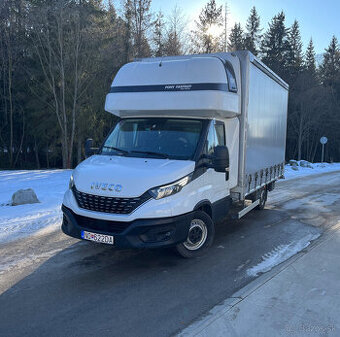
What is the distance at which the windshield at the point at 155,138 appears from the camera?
18.4 ft

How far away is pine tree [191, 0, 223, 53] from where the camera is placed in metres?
27.3

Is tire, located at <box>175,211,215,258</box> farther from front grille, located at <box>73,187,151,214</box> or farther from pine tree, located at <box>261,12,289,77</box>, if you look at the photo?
pine tree, located at <box>261,12,289,77</box>

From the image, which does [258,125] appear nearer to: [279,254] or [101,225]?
[279,254]

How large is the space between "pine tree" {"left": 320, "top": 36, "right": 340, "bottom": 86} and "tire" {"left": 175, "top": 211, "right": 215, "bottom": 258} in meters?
53.2

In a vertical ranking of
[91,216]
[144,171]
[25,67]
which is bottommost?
[91,216]

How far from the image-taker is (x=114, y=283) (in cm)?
470

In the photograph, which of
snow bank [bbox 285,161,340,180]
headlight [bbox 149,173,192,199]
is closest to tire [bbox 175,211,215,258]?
headlight [bbox 149,173,192,199]

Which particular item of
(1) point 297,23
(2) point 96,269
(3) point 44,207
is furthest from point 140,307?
(1) point 297,23

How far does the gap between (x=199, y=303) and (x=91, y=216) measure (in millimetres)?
1888

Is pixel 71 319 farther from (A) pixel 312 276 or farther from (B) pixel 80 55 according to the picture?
(B) pixel 80 55

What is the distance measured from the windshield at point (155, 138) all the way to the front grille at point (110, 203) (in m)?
1.05

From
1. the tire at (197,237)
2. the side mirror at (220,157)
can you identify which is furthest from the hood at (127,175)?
the tire at (197,237)

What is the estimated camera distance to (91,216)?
16.3ft

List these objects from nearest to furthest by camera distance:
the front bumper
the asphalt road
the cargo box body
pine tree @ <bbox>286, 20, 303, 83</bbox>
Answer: the asphalt road
the front bumper
the cargo box body
pine tree @ <bbox>286, 20, 303, 83</bbox>
